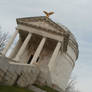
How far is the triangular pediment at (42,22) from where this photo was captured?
101 feet

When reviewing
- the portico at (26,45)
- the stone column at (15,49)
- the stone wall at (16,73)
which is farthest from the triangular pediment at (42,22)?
the stone wall at (16,73)

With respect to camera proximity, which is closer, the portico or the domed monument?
the domed monument

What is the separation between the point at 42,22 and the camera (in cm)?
3191

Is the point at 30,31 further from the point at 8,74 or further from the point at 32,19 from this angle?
the point at 8,74

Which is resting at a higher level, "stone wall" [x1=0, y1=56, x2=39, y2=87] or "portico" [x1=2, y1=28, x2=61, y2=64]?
"portico" [x1=2, y1=28, x2=61, y2=64]

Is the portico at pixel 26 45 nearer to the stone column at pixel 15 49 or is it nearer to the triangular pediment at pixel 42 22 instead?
the stone column at pixel 15 49

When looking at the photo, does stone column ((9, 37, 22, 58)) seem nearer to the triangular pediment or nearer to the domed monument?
the domed monument

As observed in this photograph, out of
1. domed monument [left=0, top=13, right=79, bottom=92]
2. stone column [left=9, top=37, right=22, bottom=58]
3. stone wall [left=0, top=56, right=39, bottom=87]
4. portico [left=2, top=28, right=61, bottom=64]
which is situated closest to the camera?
stone wall [left=0, top=56, right=39, bottom=87]

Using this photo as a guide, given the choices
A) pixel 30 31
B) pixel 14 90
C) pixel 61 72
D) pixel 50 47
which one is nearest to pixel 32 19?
pixel 30 31

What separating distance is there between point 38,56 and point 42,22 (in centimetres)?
738

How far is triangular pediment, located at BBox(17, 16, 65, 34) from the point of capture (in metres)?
30.9

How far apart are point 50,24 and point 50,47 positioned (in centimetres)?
575

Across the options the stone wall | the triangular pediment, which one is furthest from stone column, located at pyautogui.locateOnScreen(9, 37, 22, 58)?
the stone wall

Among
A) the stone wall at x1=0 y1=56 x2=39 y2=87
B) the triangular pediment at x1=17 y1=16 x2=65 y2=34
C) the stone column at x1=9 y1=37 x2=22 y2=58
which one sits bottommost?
the stone wall at x1=0 y1=56 x2=39 y2=87
